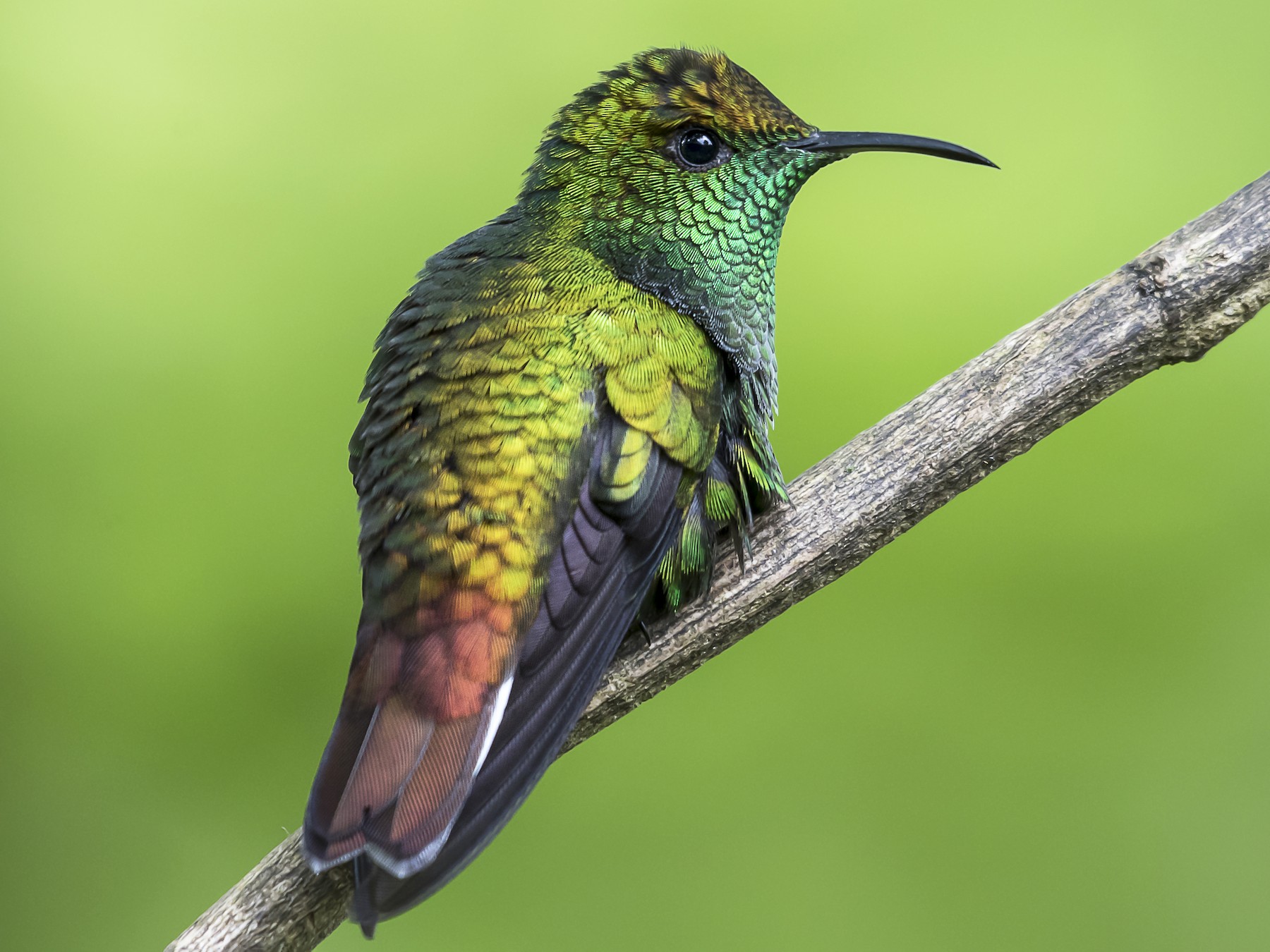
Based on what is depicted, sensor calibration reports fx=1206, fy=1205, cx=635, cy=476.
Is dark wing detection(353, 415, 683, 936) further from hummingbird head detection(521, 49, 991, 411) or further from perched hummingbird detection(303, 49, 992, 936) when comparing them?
hummingbird head detection(521, 49, 991, 411)

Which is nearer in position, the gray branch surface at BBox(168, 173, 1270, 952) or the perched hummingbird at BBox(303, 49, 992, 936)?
the perched hummingbird at BBox(303, 49, 992, 936)

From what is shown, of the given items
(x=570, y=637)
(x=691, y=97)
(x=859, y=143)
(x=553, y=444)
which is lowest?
(x=570, y=637)

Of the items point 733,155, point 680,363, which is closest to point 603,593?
point 680,363

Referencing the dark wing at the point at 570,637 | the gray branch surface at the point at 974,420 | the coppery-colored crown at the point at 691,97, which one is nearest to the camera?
the dark wing at the point at 570,637

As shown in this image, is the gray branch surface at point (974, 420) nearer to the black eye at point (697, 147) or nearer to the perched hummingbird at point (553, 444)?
the perched hummingbird at point (553, 444)

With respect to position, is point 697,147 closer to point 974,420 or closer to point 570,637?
point 974,420

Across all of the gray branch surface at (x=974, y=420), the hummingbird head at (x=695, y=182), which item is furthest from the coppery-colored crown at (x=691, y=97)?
the gray branch surface at (x=974, y=420)

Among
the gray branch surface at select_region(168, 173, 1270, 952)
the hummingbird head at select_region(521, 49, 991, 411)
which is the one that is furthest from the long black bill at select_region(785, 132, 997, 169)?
the gray branch surface at select_region(168, 173, 1270, 952)

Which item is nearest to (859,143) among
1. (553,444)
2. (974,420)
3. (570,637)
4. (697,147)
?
(697,147)
